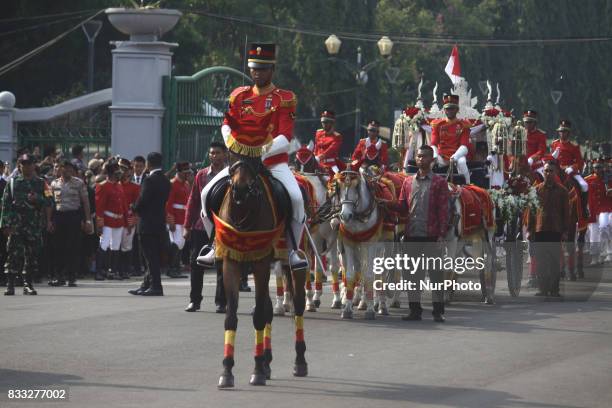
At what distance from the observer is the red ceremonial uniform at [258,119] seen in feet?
43.1

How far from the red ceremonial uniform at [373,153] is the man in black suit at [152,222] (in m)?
2.79

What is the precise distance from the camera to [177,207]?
84.1ft

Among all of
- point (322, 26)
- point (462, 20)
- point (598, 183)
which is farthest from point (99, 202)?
point (462, 20)

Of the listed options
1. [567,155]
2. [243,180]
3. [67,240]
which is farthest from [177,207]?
[243,180]

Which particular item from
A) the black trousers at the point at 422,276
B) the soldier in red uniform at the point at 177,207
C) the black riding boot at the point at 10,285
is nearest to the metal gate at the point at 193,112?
the soldier in red uniform at the point at 177,207

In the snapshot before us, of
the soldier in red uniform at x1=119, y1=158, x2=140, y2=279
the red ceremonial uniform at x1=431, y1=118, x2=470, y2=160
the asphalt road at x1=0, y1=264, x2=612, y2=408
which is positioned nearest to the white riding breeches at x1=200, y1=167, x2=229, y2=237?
the asphalt road at x1=0, y1=264, x2=612, y2=408

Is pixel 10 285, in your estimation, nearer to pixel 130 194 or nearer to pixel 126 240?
pixel 126 240

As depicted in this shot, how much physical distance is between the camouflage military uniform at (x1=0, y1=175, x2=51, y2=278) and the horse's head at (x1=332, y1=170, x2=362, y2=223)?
464 cm

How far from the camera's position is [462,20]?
7900 centimetres

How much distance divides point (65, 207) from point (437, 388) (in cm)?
1130

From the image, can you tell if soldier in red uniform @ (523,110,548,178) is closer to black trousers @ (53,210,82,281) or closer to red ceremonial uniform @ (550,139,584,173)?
red ceremonial uniform @ (550,139,584,173)

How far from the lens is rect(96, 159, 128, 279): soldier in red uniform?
24406 millimetres

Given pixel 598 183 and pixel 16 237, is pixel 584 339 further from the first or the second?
pixel 598 183

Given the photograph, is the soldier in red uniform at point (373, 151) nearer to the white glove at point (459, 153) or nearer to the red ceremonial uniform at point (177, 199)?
the white glove at point (459, 153)
